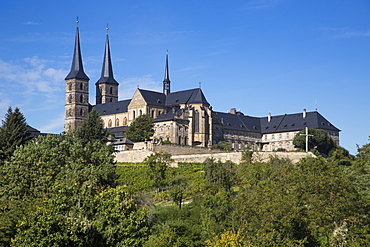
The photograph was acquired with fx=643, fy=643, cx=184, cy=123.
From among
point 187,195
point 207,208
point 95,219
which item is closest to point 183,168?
point 187,195

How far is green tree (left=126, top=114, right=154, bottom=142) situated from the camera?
334ft

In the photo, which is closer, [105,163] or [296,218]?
[296,218]

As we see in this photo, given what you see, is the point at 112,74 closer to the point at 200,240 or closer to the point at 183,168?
the point at 183,168

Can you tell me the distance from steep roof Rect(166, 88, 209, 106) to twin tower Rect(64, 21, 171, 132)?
15.1 meters

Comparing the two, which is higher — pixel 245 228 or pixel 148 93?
pixel 148 93

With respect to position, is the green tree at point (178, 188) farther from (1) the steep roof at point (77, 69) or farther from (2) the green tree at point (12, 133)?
(1) the steep roof at point (77, 69)

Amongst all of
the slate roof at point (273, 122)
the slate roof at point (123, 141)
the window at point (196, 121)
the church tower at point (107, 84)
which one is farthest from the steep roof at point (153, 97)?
the church tower at point (107, 84)

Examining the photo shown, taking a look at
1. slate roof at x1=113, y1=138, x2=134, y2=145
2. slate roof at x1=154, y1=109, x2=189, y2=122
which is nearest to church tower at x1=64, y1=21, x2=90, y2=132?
slate roof at x1=154, y1=109, x2=189, y2=122

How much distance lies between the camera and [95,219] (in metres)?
32.9

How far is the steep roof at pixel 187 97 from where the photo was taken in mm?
111525

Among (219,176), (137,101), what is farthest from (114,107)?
(219,176)

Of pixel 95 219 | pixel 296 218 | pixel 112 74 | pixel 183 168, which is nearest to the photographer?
pixel 95 219

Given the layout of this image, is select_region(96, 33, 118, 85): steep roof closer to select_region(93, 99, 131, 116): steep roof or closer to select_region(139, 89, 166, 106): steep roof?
select_region(93, 99, 131, 116): steep roof

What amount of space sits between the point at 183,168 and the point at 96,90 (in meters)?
71.6
